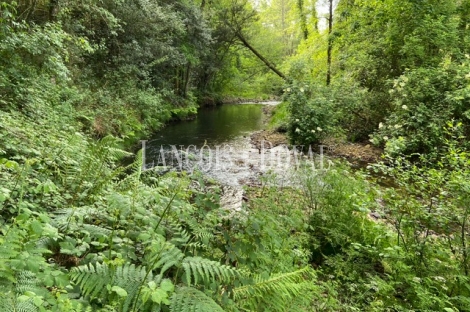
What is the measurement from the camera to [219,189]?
2.17 meters

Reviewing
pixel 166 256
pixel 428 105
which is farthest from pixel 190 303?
pixel 428 105

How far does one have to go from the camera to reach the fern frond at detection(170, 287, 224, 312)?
1.31m

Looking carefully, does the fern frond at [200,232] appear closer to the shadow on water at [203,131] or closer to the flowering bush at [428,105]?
the flowering bush at [428,105]

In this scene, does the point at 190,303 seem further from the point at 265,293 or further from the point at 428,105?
the point at 428,105

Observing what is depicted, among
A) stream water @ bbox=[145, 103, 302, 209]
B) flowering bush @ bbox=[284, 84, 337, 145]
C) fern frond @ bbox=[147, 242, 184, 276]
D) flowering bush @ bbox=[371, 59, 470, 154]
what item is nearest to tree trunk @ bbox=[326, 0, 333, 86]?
flowering bush @ bbox=[284, 84, 337, 145]

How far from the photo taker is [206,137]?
38.0ft

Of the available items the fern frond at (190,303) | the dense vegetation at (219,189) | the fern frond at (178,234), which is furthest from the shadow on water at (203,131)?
the fern frond at (190,303)

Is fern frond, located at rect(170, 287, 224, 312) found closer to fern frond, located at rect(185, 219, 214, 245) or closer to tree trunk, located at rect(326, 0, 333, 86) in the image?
fern frond, located at rect(185, 219, 214, 245)

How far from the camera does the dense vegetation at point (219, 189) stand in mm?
1518

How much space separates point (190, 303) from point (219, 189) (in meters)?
0.93

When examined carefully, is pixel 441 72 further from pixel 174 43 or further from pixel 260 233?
pixel 174 43

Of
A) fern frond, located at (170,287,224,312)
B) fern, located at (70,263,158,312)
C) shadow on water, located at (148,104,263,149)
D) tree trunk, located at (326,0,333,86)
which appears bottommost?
shadow on water, located at (148,104,263,149)

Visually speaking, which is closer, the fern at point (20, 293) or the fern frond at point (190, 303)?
the fern at point (20, 293)

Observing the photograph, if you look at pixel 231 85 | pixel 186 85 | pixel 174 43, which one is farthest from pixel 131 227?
pixel 231 85
